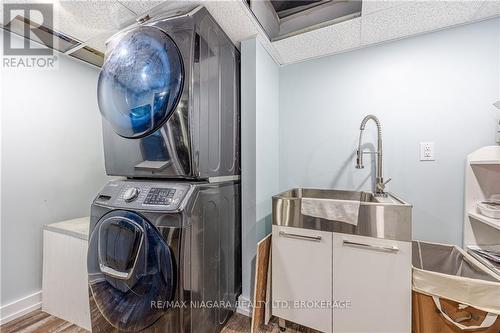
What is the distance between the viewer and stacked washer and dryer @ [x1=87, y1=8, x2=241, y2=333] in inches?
41.7

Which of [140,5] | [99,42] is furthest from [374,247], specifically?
[99,42]

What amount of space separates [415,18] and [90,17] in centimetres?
206

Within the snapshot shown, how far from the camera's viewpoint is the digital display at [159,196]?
110cm

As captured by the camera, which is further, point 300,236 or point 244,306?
point 244,306

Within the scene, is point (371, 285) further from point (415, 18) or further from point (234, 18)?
point (234, 18)

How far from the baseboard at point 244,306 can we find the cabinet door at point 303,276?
0.78 ft

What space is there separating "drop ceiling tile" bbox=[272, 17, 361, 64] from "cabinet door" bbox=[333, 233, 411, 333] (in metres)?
1.37

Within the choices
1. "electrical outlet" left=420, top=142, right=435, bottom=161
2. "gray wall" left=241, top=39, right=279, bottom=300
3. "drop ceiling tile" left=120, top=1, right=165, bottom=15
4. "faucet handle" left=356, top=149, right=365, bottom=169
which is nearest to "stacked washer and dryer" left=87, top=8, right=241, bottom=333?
"drop ceiling tile" left=120, top=1, right=165, bottom=15

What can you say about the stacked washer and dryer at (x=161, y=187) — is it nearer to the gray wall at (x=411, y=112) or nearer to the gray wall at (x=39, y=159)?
the gray wall at (x=39, y=159)

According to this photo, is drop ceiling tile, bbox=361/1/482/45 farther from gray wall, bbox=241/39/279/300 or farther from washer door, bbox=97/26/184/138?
washer door, bbox=97/26/184/138

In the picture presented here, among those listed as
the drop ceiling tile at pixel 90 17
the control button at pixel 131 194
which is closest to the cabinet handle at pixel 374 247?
the control button at pixel 131 194

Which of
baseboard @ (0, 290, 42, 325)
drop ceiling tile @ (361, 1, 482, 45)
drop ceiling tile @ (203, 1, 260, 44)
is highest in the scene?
drop ceiling tile @ (203, 1, 260, 44)

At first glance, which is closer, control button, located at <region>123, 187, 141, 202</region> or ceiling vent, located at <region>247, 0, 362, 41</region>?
control button, located at <region>123, 187, 141, 202</region>

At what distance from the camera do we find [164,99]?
115cm
